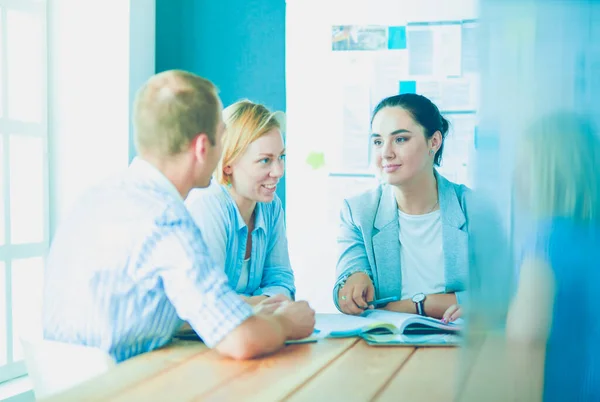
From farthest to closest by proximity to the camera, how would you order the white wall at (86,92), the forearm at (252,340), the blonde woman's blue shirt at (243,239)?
the white wall at (86,92)
the blonde woman's blue shirt at (243,239)
the forearm at (252,340)

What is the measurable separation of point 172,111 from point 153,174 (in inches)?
5.5

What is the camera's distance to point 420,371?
1.04 metres

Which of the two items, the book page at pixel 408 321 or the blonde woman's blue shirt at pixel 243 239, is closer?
the book page at pixel 408 321

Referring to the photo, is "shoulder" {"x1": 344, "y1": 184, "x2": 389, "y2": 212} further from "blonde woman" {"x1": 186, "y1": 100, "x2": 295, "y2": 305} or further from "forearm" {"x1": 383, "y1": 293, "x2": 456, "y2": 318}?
"forearm" {"x1": 383, "y1": 293, "x2": 456, "y2": 318}

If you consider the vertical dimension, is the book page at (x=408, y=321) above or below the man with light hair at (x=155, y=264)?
below

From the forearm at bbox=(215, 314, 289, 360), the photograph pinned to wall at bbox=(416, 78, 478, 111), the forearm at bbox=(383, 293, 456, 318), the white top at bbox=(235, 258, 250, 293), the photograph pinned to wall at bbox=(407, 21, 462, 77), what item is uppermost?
the photograph pinned to wall at bbox=(407, 21, 462, 77)

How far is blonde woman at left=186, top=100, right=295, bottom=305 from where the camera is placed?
187 cm

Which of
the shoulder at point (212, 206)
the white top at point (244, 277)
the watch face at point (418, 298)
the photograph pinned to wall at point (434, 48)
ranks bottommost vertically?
the watch face at point (418, 298)

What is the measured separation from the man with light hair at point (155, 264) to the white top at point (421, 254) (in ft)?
2.74

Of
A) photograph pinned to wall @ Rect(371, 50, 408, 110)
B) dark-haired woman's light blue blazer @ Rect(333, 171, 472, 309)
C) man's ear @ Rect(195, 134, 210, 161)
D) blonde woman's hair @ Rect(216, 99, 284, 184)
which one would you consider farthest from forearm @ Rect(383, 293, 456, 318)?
photograph pinned to wall @ Rect(371, 50, 408, 110)

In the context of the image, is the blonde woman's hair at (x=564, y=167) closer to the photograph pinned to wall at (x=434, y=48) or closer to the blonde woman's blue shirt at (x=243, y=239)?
the blonde woman's blue shirt at (x=243, y=239)

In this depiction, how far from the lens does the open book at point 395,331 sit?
1258mm

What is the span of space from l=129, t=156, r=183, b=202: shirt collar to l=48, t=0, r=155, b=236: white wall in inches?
48.0

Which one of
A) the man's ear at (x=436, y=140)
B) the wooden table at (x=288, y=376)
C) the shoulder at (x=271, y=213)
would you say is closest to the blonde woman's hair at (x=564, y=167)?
the wooden table at (x=288, y=376)
